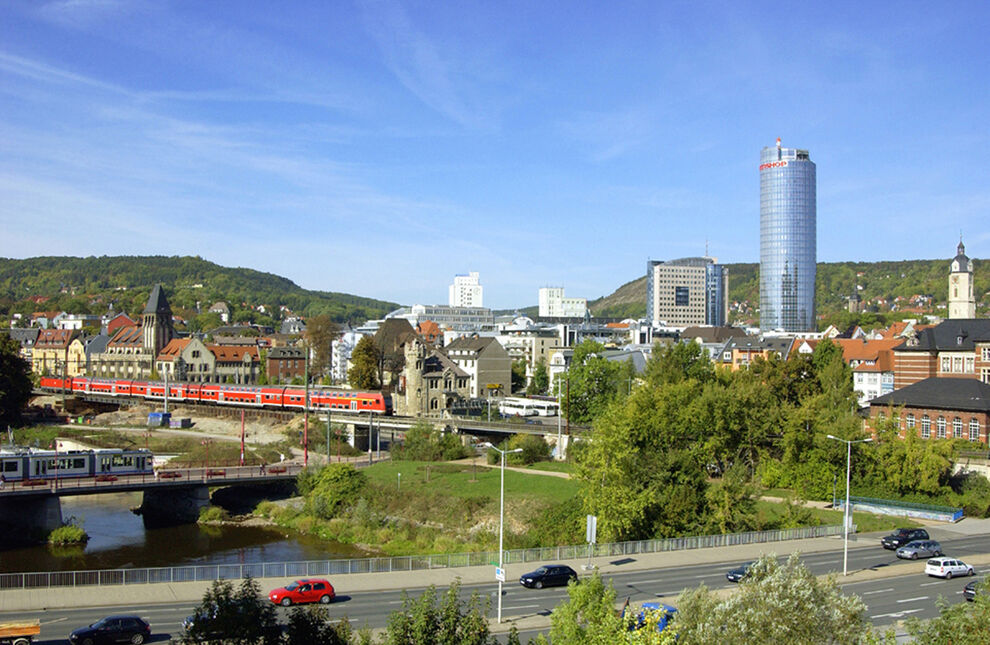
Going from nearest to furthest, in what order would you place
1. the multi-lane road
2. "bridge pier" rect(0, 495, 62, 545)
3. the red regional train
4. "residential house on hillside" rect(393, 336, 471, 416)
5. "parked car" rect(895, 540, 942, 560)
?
the multi-lane road < "parked car" rect(895, 540, 942, 560) < "bridge pier" rect(0, 495, 62, 545) < the red regional train < "residential house on hillside" rect(393, 336, 471, 416)

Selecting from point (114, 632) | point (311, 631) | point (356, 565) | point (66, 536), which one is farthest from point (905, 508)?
point (66, 536)

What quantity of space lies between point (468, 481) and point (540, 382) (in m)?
65.6

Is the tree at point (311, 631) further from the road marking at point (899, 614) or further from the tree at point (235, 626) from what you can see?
the road marking at point (899, 614)

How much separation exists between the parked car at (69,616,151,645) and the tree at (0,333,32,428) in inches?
3109

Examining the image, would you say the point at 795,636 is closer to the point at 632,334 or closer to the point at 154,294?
the point at 154,294

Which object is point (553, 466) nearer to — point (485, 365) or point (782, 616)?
point (485, 365)

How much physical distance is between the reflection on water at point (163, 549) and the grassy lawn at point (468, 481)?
937 cm

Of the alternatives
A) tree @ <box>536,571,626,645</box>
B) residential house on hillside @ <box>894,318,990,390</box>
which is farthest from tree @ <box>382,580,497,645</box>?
residential house on hillside @ <box>894,318,990,390</box>

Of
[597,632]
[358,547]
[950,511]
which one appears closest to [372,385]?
[358,547]

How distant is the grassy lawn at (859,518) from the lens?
5209cm

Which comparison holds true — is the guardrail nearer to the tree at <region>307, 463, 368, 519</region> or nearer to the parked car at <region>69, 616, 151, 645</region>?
the tree at <region>307, 463, 368, 519</region>

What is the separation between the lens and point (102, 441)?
292 ft

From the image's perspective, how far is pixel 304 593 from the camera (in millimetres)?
33406

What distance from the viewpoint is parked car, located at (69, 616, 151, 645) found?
27453 millimetres
